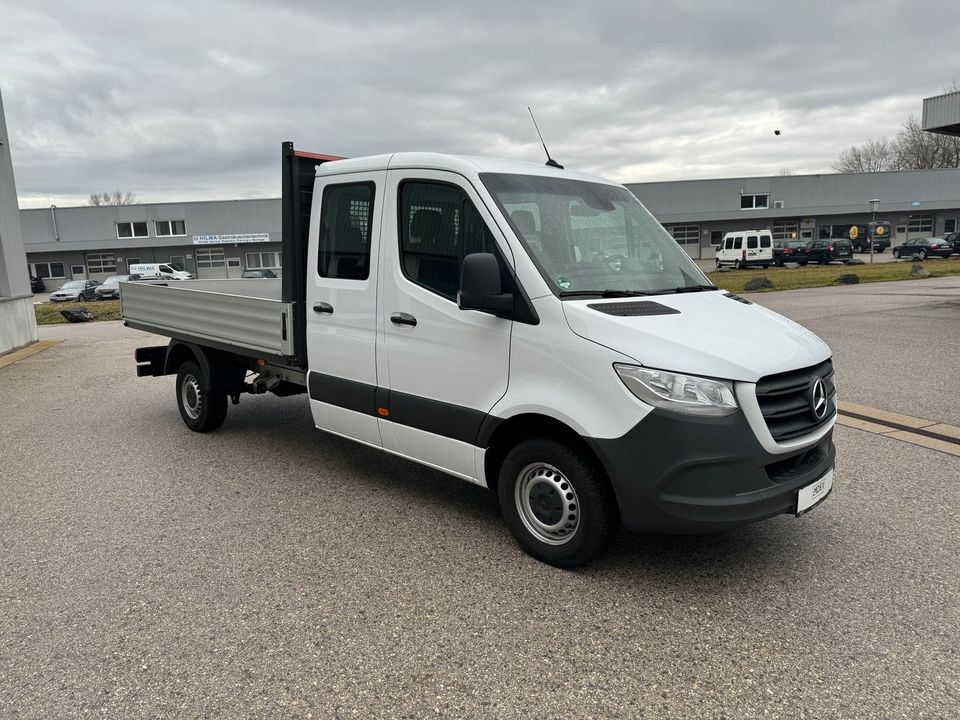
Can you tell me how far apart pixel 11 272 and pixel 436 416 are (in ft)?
46.0

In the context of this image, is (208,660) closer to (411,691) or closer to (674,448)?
(411,691)

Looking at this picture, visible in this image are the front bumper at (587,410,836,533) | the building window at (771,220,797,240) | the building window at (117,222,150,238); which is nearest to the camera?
the front bumper at (587,410,836,533)

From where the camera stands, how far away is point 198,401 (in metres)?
6.95

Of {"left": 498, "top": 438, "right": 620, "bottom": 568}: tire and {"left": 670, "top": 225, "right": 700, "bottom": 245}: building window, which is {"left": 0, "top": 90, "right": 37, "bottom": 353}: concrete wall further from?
{"left": 670, "top": 225, "right": 700, "bottom": 245}: building window

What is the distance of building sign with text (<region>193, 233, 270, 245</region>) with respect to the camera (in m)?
57.6

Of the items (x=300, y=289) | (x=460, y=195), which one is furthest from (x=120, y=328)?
(x=460, y=195)

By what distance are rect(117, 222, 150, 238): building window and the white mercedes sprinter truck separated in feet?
197

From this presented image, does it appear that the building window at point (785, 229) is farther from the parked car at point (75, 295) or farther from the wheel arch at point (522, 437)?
the wheel arch at point (522, 437)

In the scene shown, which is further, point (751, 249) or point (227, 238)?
point (227, 238)

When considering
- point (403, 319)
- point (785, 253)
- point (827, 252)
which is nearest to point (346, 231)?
point (403, 319)

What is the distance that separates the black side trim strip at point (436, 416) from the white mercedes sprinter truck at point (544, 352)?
0.01m

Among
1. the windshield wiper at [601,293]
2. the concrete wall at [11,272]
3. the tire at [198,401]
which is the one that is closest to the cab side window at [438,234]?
the windshield wiper at [601,293]

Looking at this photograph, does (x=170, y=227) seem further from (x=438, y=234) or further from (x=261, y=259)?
(x=438, y=234)

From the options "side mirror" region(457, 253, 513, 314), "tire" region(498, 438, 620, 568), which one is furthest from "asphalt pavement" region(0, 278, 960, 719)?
"side mirror" region(457, 253, 513, 314)
